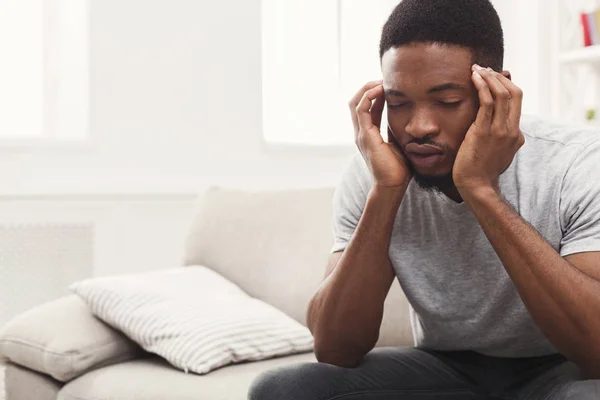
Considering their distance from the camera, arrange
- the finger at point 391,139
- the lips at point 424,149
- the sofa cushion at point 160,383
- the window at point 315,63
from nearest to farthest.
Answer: the lips at point 424,149
the finger at point 391,139
the sofa cushion at point 160,383
the window at point 315,63

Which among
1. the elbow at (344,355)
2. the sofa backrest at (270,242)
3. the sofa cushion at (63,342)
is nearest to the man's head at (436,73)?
the elbow at (344,355)

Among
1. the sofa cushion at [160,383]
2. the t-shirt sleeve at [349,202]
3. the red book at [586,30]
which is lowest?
the sofa cushion at [160,383]

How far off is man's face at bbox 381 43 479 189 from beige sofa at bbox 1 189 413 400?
70 centimetres

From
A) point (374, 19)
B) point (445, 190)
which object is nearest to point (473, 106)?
point (445, 190)

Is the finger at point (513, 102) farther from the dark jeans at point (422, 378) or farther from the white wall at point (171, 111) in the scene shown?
the white wall at point (171, 111)

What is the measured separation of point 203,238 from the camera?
2.44m

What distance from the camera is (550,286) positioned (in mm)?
1312

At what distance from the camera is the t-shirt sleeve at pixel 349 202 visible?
65.2 inches

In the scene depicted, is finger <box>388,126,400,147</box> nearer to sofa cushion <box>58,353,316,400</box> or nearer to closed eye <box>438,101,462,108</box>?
closed eye <box>438,101,462,108</box>

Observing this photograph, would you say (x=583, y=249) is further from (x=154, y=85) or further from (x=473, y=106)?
(x=154, y=85)

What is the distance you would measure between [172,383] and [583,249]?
3.19 feet

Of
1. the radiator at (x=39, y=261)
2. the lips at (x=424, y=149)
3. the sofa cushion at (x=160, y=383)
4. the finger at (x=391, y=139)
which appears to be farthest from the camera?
the radiator at (x=39, y=261)

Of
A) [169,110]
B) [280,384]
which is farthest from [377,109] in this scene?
[169,110]

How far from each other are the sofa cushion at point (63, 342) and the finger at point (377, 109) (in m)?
0.93
